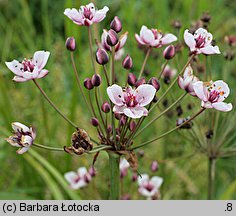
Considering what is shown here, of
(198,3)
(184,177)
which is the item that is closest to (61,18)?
(198,3)

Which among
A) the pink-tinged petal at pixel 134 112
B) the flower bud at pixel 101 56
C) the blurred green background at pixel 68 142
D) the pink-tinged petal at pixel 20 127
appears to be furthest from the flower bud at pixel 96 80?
the blurred green background at pixel 68 142

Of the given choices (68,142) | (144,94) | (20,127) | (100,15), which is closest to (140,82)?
(144,94)

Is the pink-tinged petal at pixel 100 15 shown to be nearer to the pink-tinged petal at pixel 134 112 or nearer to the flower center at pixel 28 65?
the flower center at pixel 28 65

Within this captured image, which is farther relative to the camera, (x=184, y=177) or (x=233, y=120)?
(x=184, y=177)

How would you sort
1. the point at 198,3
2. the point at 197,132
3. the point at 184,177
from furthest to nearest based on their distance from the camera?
the point at 198,3
the point at 184,177
the point at 197,132

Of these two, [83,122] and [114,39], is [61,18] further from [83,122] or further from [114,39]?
[114,39]

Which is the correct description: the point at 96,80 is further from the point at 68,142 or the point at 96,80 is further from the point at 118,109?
the point at 68,142

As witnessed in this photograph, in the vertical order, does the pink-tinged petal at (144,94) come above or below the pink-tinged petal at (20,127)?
above
